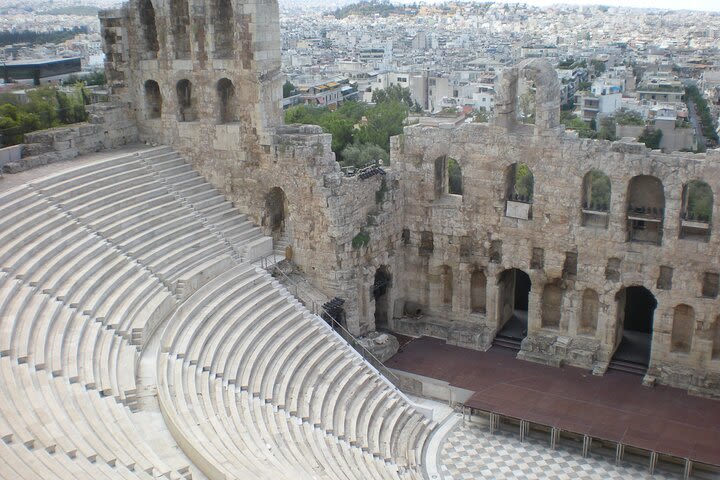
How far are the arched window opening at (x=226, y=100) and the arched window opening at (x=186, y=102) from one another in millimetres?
1327

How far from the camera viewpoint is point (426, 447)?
20906 mm

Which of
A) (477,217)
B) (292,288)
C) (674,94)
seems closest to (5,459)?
(292,288)

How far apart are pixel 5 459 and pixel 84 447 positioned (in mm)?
1416

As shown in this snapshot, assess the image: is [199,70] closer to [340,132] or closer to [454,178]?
[454,178]

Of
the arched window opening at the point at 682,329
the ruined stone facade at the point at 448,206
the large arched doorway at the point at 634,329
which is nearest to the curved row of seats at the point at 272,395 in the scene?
the ruined stone facade at the point at 448,206

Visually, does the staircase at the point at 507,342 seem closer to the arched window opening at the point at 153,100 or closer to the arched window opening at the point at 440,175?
the arched window opening at the point at 440,175

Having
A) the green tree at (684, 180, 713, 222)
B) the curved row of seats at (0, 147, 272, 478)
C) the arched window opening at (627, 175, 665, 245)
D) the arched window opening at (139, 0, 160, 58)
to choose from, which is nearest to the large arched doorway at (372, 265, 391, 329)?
the curved row of seats at (0, 147, 272, 478)

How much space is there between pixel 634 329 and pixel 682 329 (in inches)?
124

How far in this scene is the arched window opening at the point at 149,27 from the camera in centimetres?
2627

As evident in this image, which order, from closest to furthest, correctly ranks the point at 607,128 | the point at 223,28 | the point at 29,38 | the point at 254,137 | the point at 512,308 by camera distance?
the point at 254,137 → the point at 223,28 → the point at 512,308 → the point at 607,128 → the point at 29,38

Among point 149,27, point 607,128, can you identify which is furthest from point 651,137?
point 149,27

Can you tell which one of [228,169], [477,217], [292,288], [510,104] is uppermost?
[510,104]

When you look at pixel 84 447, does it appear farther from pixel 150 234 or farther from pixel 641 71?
pixel 641 71

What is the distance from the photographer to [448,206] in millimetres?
25969
